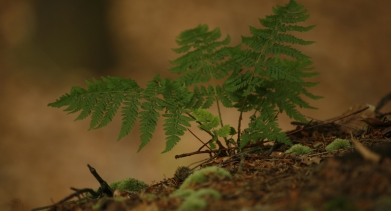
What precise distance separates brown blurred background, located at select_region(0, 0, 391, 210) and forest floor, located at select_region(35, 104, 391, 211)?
16.6 ft

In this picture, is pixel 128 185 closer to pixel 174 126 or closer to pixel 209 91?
pixel 174 126

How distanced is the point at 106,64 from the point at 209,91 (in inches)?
226

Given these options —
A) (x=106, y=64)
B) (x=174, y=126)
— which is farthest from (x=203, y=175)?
(x=106, y=64)

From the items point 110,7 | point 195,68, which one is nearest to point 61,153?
point 110,7

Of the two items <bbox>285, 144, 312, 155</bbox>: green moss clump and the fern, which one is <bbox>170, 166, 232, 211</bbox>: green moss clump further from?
<bbox>285, 144, 312, 155</bbox>: green moss clump

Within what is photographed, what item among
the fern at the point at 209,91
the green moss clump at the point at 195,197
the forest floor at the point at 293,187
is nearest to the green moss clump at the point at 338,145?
the forest floor at the point at 293,187

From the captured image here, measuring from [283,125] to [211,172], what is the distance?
5.68 meters

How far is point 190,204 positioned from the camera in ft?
4.87

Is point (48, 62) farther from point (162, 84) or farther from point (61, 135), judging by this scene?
point (162, 84)

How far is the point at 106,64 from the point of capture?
27.0ft

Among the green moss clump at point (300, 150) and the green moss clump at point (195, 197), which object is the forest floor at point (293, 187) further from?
the green moss clump at point (300, 150)

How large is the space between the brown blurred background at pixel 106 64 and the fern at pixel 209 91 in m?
4.45

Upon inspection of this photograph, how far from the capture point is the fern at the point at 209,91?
8.48ft

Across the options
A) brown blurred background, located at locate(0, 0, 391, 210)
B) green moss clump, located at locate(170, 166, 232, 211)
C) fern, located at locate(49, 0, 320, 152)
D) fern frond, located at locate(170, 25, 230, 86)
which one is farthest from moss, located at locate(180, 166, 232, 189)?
brown blurred background, located at locate(0, 0, 391, 210)
